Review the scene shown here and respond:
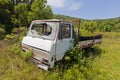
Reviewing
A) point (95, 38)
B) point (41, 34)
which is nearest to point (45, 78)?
point (41, 34)

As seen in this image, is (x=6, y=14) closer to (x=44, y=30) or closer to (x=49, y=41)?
(x=44, y=30)

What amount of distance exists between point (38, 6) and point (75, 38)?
15.6 meters

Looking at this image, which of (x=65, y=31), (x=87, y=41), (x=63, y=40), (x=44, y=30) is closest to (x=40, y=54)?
(x=63, y=40)

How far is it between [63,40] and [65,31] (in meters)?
0.42

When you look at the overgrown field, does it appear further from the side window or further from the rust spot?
the side window

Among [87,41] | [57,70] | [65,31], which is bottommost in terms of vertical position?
[57,70]

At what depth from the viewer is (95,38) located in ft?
34.9

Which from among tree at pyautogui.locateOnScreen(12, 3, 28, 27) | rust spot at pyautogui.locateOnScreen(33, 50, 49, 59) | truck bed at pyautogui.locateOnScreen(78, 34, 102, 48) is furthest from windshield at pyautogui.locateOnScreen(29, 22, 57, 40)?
tree at pyautogui.locateOnScreen(12, 3, 28, 27)

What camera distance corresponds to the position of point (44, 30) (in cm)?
732

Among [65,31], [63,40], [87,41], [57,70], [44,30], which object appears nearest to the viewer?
[57,70]

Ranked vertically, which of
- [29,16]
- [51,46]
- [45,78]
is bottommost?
[45,78]

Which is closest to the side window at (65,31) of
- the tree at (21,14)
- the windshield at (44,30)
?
the windshield at (44,30)

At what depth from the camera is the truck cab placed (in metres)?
6.21

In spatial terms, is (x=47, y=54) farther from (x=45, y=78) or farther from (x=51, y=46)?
(x=45, y=78)
